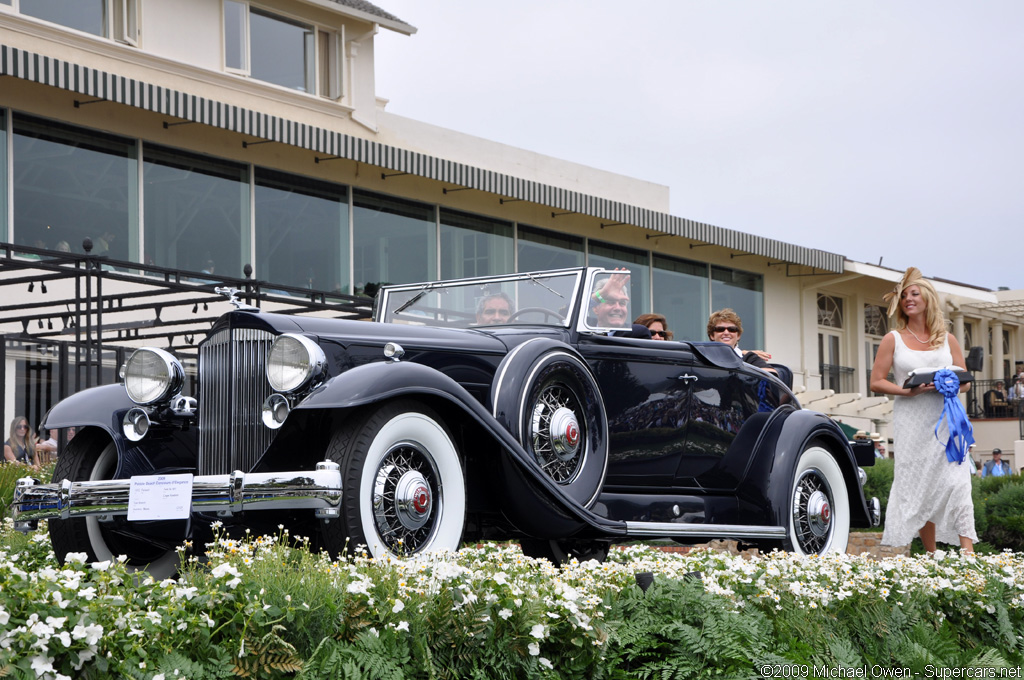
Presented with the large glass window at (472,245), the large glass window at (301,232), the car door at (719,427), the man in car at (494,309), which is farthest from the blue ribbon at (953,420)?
the large glass window at (472,245)

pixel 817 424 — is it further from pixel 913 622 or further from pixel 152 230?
pixel 152 230

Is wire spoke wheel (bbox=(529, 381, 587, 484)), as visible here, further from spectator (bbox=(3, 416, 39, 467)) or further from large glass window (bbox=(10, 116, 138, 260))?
large glass window (bbox=(10, 116, 138, 260))

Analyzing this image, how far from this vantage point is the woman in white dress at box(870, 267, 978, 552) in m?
6.93

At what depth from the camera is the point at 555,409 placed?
235 inches

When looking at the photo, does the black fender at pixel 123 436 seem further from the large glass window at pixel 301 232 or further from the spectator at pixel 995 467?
the spectator at pixel 995 467

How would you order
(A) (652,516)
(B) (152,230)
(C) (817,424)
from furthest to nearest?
(B) (152,230), (C) (817,424), (A) (652,516)

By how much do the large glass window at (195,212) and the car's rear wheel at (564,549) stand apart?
1013cm

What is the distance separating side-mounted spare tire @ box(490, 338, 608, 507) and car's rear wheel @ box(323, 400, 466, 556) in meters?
0.62

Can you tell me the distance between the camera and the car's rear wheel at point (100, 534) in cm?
550

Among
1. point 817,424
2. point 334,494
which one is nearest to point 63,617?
point 334,494

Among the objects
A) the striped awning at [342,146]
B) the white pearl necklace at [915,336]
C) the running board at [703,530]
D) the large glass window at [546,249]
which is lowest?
the running board at [703,530]

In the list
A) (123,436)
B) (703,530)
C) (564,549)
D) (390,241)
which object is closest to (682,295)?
(390,241)

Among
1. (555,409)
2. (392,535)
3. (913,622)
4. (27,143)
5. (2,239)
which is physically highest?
(27,143)

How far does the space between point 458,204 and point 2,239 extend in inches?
313
